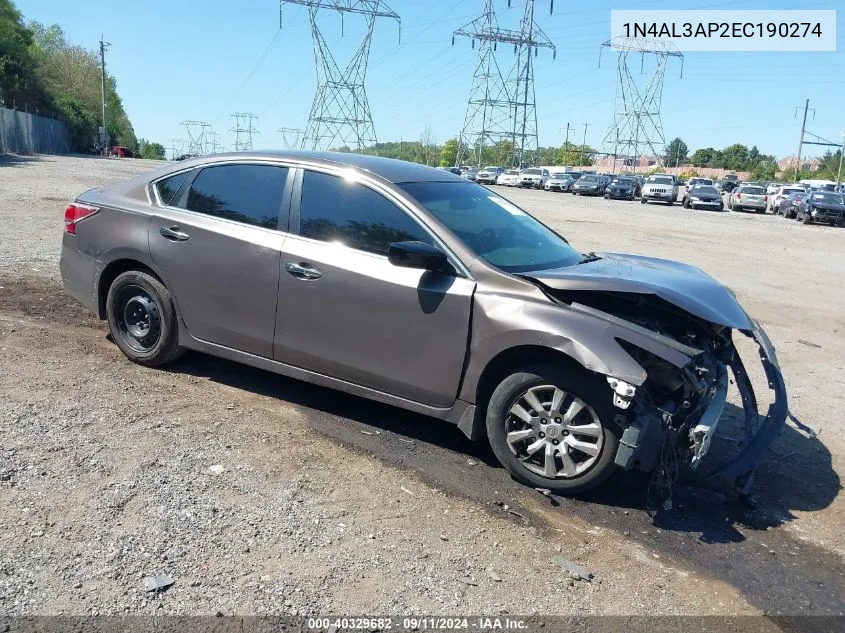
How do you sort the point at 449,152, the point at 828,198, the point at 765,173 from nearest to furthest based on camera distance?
the point at 828,198
the point at 765,173
the point at 449,152

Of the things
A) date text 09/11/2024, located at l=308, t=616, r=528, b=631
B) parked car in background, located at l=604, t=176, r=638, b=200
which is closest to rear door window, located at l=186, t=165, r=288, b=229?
date text 09/11/2024, located at l=308, t=616, r=528, b=631

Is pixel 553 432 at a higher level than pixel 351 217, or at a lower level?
lower

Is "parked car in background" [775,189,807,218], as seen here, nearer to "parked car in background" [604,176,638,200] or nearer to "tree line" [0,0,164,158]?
"parked car in background" [604,176,638,200]

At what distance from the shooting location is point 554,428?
160 inches

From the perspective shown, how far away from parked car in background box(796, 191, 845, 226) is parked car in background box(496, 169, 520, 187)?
30310 millimetres

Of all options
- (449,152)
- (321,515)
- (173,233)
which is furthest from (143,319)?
(449,152)

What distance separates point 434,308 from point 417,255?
0.32 meters

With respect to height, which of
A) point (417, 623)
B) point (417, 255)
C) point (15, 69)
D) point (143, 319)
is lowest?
point (417, 623)

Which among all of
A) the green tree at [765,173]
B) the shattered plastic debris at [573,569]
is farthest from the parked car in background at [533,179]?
the shattered plastic debris at [573,569]

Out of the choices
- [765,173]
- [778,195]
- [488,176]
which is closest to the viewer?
[778,195]

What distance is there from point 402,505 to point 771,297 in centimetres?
910

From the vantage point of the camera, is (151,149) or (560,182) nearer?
(560,182)

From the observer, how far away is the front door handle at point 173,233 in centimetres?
527

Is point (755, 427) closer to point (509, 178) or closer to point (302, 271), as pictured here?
point (302, 271)
